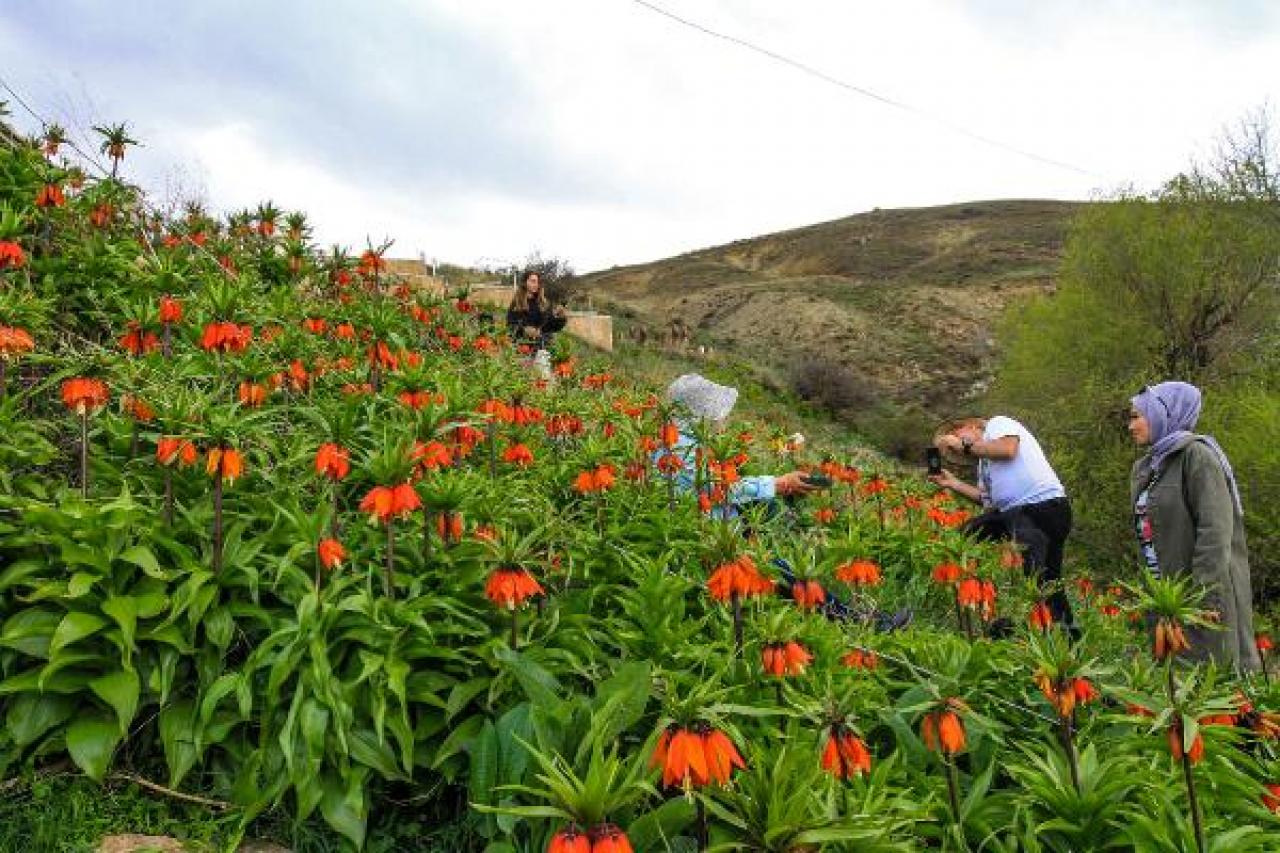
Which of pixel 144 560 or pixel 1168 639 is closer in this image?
pixel 1168 639

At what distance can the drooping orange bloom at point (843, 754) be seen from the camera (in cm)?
189

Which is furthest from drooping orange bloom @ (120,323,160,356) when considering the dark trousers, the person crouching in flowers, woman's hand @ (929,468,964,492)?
the dark trousers

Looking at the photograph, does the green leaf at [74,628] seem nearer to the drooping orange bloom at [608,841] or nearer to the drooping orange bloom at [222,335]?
the drooping orange bloom at [222,335]

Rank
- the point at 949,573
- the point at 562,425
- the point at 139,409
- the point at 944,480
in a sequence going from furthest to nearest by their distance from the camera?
the point at 944,480 < the point at 562,425 < the point at 949,573 < the point at 139,409

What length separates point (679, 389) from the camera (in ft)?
22.6

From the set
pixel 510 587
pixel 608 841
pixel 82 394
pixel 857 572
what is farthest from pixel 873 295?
pixel 608 841

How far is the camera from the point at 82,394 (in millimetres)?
2982

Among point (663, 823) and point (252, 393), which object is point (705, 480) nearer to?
point (252, 393)

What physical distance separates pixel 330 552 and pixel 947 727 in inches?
72.0

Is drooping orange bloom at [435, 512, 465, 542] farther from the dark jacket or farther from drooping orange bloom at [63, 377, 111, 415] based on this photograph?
the dark jacket

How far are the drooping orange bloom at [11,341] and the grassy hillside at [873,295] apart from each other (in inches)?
909

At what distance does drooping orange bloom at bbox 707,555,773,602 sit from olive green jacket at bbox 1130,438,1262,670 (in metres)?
2.35

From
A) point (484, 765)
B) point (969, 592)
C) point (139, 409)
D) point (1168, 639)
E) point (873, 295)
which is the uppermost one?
point (873, 295)

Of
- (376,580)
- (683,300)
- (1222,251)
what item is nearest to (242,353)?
(376,580)
